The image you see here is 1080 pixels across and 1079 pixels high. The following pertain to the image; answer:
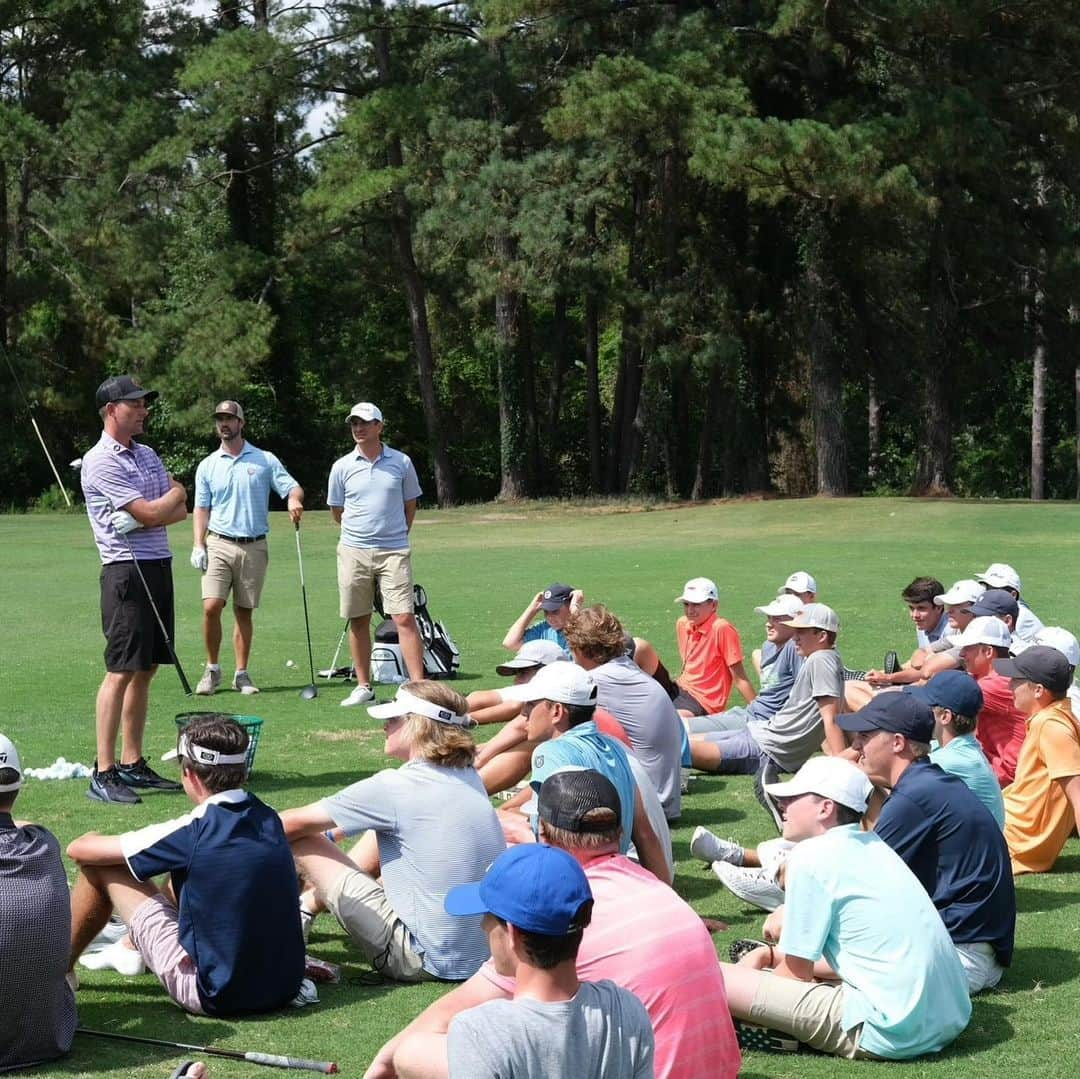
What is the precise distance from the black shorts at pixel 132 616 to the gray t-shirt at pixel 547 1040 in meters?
5.87

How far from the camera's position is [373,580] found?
1242 cm

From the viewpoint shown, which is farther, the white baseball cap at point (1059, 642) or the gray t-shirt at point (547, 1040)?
the white baseball cap at point (1059, 642)

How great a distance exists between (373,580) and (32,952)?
7574mm

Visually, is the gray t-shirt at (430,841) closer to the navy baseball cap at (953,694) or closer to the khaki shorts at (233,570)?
the navy baseball cap at (953,694)

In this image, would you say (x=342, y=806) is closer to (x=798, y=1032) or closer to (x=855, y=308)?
(x=798, y=1032)

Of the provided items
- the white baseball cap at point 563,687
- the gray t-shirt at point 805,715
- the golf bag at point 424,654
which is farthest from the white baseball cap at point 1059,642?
the golf bag at point 424,654

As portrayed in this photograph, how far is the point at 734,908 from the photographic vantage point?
268 inches

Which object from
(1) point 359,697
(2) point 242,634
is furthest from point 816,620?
(2) point 242,634

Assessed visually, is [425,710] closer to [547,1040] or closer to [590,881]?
[590,881]

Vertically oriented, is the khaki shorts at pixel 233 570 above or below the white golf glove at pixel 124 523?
below

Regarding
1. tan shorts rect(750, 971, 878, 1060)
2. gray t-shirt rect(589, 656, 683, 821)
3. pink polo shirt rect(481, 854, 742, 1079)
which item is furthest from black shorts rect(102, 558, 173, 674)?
pink polo shirt rect(481, 854, 742, 1079)

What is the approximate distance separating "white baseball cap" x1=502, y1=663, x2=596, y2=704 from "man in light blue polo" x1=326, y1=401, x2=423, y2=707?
5941mm

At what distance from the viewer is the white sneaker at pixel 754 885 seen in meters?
6.54

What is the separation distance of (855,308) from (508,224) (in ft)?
28.8
